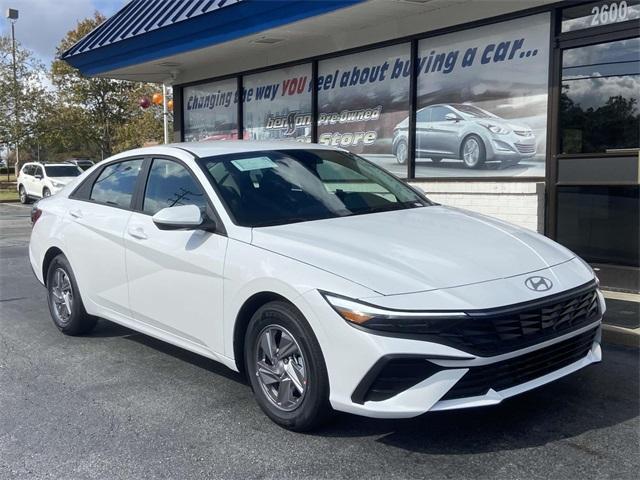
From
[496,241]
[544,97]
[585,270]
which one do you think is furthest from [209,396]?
[544,97]

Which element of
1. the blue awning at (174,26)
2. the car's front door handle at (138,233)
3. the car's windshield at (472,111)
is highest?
the blue awning at (174,26)

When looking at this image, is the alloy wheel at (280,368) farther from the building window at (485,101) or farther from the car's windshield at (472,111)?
the car's windshield at (472,111)

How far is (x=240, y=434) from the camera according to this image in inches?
148

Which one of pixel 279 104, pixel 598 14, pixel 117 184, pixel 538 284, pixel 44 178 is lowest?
pixel 538 284

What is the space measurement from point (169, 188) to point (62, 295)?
6.03 feet

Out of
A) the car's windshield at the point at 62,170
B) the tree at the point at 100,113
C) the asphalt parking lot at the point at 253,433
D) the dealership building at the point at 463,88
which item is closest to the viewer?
the asphalt parking lot at the point at 253,433

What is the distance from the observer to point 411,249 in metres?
3.67

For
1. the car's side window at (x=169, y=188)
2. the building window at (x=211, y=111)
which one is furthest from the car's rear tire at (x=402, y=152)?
the car's side window at (x=169, y=188)

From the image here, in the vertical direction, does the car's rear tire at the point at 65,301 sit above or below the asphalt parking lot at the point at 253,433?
above

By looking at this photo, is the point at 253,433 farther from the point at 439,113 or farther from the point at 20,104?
the point at 20,104

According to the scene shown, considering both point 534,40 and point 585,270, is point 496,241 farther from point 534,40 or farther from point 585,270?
point 534,40

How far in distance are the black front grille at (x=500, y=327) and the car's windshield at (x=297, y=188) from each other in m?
1.35

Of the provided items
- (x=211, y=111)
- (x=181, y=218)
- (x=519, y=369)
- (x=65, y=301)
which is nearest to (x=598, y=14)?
(x=519, y=369)

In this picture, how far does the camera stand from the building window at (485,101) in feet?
25.6
